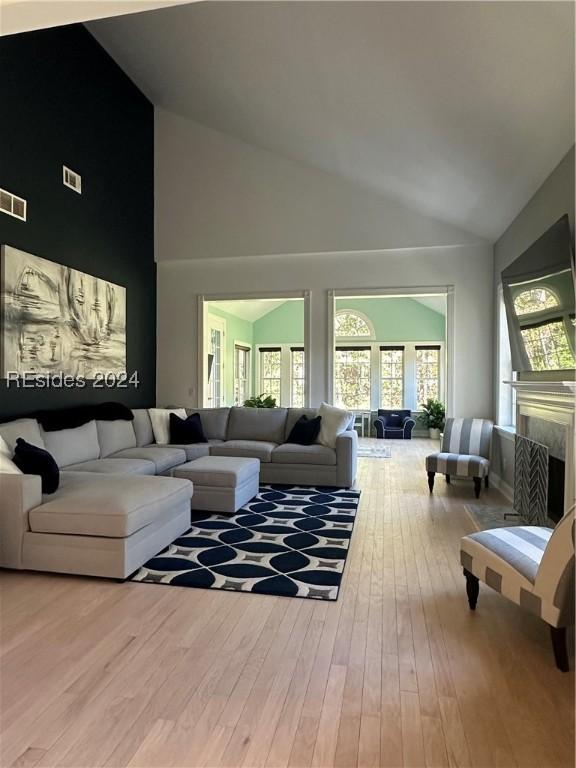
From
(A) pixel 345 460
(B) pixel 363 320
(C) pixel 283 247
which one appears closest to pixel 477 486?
(A) pixel 345 460

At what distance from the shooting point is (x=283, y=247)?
641 centimetres

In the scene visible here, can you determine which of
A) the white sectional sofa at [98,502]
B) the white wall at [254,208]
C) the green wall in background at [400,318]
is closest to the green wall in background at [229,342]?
the green wall in background at [400,318]

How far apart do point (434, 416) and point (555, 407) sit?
643 centimetres

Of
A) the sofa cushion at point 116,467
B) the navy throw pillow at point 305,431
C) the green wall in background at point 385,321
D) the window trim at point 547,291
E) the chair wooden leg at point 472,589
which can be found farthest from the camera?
the green wall in background at point 385,321

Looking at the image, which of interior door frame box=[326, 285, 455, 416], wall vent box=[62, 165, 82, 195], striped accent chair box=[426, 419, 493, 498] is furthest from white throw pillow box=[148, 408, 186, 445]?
striped accent chair box=[426, 419, 493, 498]

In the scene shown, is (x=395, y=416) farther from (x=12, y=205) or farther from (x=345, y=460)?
(x=12, y=205)

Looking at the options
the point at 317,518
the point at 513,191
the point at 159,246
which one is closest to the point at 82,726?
the point at 317,518

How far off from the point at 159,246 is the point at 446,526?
5400 mm

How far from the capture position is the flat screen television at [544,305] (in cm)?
306

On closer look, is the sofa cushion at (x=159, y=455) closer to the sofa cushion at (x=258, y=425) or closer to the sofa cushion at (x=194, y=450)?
the sofa cushion at (x=194, y=450)

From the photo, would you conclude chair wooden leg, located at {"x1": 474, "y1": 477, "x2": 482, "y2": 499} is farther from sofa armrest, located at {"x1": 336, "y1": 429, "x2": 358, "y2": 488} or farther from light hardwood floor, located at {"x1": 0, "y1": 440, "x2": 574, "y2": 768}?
light hardwood floor, located at {"x1": 0, "y1": 440, "x2": 574, "y2": 768}

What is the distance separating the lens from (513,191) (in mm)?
4203

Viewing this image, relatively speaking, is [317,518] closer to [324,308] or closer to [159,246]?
[324,308]

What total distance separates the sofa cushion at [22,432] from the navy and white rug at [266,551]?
1505mm
